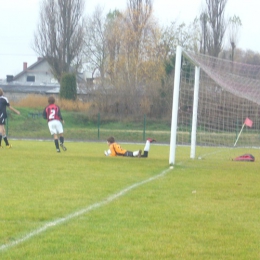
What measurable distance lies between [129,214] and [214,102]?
12.9 m

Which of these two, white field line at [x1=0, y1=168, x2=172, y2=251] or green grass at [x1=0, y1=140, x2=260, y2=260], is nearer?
green grass at [x1=0, y1=140, x2=260, y2=260]

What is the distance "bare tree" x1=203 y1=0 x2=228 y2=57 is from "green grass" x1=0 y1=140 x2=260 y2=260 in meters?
41.7

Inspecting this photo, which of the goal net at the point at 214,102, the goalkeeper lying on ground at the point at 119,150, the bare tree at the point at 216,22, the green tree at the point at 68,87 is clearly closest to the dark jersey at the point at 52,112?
the goalkeeper lying on ground at the point at 119,150

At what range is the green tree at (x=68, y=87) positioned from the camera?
4859cm

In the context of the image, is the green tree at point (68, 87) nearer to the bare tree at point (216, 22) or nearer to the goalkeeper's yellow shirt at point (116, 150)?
the bare tree at point (216, 22)

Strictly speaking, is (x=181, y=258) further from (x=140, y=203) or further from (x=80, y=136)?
(x=80, y=136)

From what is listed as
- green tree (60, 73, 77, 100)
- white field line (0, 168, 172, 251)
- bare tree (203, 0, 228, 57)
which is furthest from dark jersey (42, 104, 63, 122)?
bare tree (203, 0, 228, 57)

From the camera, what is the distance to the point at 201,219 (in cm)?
683

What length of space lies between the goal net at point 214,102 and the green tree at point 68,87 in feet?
75.7

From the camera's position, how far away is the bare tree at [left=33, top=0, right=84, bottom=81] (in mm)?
55062

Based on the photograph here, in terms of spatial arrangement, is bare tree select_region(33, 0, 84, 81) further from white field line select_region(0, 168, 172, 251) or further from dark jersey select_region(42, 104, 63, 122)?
white field line select_region(0, 168, 172, 251)

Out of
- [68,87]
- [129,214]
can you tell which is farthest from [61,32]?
[129,214]

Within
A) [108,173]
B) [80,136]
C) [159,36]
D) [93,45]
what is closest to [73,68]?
[93,45]

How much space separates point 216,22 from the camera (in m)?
53.2
